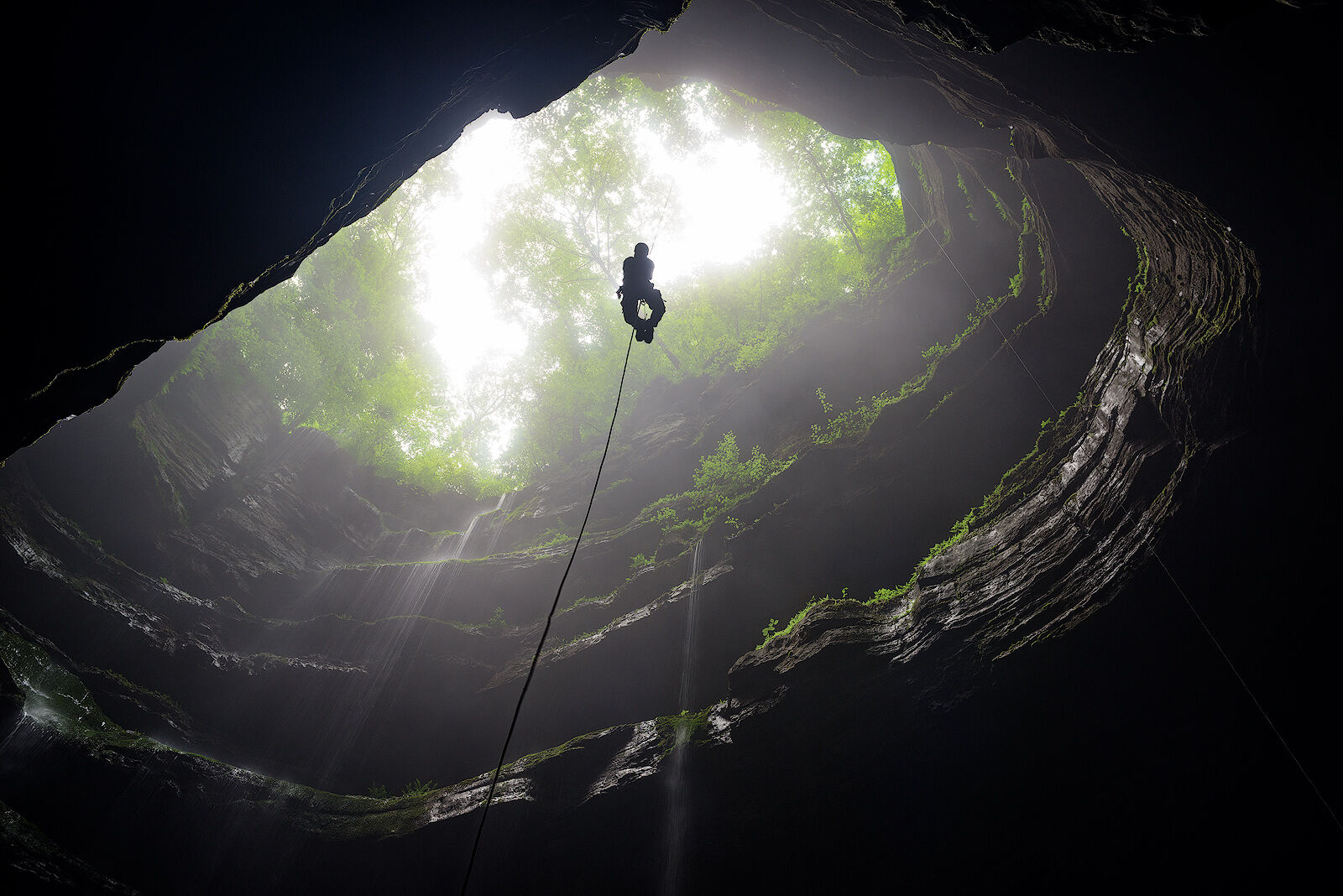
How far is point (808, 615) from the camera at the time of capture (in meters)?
8.98

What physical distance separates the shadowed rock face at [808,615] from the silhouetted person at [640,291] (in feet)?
14.2

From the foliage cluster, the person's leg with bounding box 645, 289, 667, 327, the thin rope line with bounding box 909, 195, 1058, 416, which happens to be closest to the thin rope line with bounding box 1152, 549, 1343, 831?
the thin rope line with bounding box 909, 195, 1058, 416

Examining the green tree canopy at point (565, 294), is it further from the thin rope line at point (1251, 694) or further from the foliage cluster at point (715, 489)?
the thin rope line at point (1251, 694)

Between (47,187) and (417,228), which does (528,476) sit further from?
(47,187)

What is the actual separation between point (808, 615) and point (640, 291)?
608cm

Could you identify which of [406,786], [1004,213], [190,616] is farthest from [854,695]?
[190,616]

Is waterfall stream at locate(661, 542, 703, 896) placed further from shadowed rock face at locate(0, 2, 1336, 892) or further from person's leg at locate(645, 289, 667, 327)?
person's leg at locate(645, 289, 667, 327)

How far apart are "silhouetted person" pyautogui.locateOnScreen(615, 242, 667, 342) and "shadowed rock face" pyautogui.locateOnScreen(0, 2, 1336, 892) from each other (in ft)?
14.2

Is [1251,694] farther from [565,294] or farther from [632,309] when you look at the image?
[565,294]

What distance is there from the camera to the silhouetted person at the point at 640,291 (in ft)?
26.0

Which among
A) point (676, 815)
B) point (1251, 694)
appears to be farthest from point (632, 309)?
point (1251, 694)

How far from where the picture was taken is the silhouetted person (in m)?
7.93

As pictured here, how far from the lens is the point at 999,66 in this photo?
22.8ft

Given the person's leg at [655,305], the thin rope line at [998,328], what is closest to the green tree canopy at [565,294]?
the thin rope line at [998,328]
